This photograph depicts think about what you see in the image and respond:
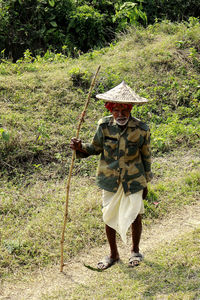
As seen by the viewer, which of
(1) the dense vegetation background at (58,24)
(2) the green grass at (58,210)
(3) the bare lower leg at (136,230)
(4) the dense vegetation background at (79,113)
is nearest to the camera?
(3) the bare lower leg at (136,230)

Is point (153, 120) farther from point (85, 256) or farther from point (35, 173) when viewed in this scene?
point (85, 256)

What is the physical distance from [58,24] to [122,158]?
21.0ft

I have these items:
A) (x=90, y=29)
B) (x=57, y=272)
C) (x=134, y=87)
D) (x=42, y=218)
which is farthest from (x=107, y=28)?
(x=57, y=272)

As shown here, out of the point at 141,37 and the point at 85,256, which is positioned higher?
the point at 141,37

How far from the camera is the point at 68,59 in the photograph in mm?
8898

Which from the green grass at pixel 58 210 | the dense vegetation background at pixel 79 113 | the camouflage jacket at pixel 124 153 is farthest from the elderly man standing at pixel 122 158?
the green grass at pixel 58 210

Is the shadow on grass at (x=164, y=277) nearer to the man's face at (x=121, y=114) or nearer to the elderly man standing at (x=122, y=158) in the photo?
the elderly man standing at (x=122, y=158)

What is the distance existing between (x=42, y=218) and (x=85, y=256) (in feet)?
2.49

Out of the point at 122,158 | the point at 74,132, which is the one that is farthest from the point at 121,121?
the point at 74,132

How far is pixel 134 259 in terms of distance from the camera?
441cm

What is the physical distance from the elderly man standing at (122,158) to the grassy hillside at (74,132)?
99 centimetres

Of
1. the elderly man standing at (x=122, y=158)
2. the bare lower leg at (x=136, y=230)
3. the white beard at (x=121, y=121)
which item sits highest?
the white beard at (x=121, y=121)

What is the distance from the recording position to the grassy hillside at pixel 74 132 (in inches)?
204

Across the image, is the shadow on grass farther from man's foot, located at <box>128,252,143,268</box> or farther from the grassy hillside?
the grassy hillside
